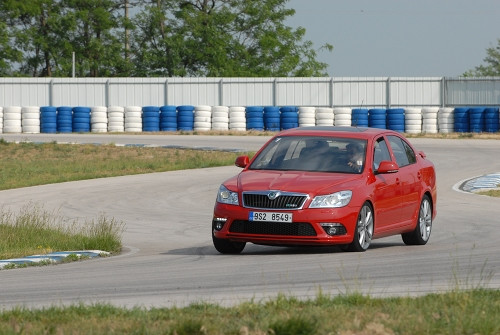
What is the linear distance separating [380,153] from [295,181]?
1.72 metres

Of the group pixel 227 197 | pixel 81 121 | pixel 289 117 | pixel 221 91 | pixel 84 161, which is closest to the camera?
pixel 227 197

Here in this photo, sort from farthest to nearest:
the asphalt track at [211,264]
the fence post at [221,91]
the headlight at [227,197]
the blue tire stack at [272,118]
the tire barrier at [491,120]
Answer: the fence post at [221,91] < the blue tire stack at [272,118] < the tire barrier at [491,120] < the headlight at [227,197] < the asphalt track at [211,264]

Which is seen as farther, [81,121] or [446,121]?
[81,121]

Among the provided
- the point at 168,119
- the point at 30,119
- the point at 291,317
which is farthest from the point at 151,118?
the point at 291,317

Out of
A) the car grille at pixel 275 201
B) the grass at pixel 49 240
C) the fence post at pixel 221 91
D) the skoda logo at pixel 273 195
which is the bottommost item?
the grass at pixel 49 240

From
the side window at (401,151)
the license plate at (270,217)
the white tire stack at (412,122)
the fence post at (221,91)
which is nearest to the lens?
the license plate at (270,217)

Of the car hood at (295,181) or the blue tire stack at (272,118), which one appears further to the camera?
the blue tire stack at (272,118)

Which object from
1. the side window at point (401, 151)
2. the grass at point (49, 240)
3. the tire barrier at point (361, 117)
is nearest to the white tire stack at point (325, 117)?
the tire barrier at point (361, 117)

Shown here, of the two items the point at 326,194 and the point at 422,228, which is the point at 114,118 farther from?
the point at 326,194

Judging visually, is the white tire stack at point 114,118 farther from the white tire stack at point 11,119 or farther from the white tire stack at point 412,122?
the white tire stack at point 412,122

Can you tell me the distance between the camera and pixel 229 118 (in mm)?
51719

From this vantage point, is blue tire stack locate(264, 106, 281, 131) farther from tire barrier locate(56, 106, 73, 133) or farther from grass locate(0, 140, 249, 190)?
grass locate(0, 140, 249, 190)

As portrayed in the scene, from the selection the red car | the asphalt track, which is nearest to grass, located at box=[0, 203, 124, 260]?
the asphalt track

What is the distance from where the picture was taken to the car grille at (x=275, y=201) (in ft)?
43.4
